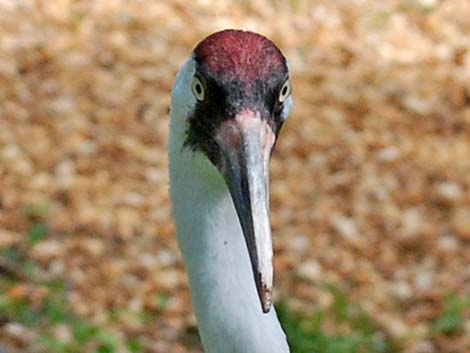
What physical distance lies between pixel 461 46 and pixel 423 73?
0.36 m

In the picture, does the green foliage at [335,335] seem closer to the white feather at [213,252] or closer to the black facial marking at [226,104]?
the white feather at [213,252]

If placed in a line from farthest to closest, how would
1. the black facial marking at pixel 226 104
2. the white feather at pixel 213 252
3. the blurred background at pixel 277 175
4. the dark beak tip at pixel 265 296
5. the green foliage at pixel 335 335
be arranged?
the blurred background at pixel 277 175 < the green foliage at pixel 335 335 < the white feather at pixel 213 252 < the black facial marking at pixel 226 104 < the dark beak tip at pixel 265 296

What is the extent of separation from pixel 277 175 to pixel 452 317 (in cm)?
116

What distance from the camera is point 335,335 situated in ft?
15.0

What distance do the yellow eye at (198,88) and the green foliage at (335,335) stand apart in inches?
87.7

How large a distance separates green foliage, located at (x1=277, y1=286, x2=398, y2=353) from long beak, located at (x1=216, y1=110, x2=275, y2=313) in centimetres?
225

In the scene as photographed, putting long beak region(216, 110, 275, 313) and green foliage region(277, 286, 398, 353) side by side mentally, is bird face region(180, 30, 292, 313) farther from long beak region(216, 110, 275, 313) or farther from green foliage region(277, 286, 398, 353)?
green foliage region(277, 286, 398, 353)

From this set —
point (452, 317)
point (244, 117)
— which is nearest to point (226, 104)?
point (244, 117)

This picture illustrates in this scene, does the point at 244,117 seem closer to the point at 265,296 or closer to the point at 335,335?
the point at 265,296

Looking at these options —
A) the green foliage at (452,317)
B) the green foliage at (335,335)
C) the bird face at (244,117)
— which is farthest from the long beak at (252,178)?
the green foliage at (452,317)

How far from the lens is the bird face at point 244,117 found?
2.18 m

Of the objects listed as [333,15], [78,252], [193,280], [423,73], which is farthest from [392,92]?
[193,280]

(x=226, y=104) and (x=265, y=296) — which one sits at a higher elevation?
(x=226, y=104)

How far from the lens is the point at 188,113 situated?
2.36m
